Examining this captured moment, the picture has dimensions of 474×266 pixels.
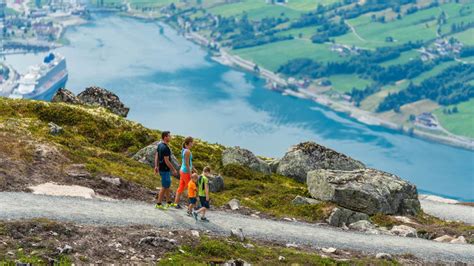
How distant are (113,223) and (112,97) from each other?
91.0 feet

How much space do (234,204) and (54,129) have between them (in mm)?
11242

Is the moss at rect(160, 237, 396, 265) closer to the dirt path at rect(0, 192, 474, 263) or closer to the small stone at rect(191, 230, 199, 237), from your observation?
the small stone at rect(191, 230, 199, 237)

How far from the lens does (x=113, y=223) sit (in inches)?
979

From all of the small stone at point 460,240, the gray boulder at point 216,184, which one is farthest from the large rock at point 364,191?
the gray boulder at point 216,184

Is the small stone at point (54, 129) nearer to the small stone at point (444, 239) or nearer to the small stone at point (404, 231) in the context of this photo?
the small stone at point (404, 231)

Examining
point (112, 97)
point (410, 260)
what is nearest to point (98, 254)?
point (410, 260)

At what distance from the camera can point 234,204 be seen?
3250cm

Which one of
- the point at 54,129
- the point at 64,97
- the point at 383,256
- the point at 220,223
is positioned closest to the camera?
the point at 383,256

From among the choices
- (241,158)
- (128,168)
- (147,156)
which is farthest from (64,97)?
(128,168)

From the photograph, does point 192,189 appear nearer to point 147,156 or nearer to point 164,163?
point 164,163

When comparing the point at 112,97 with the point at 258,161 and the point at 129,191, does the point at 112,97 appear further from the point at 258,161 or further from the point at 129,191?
the point at 129,191

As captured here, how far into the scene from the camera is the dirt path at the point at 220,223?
25.0 meters

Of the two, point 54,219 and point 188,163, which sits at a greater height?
point 188,163

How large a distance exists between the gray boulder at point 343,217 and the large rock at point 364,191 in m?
1.52
